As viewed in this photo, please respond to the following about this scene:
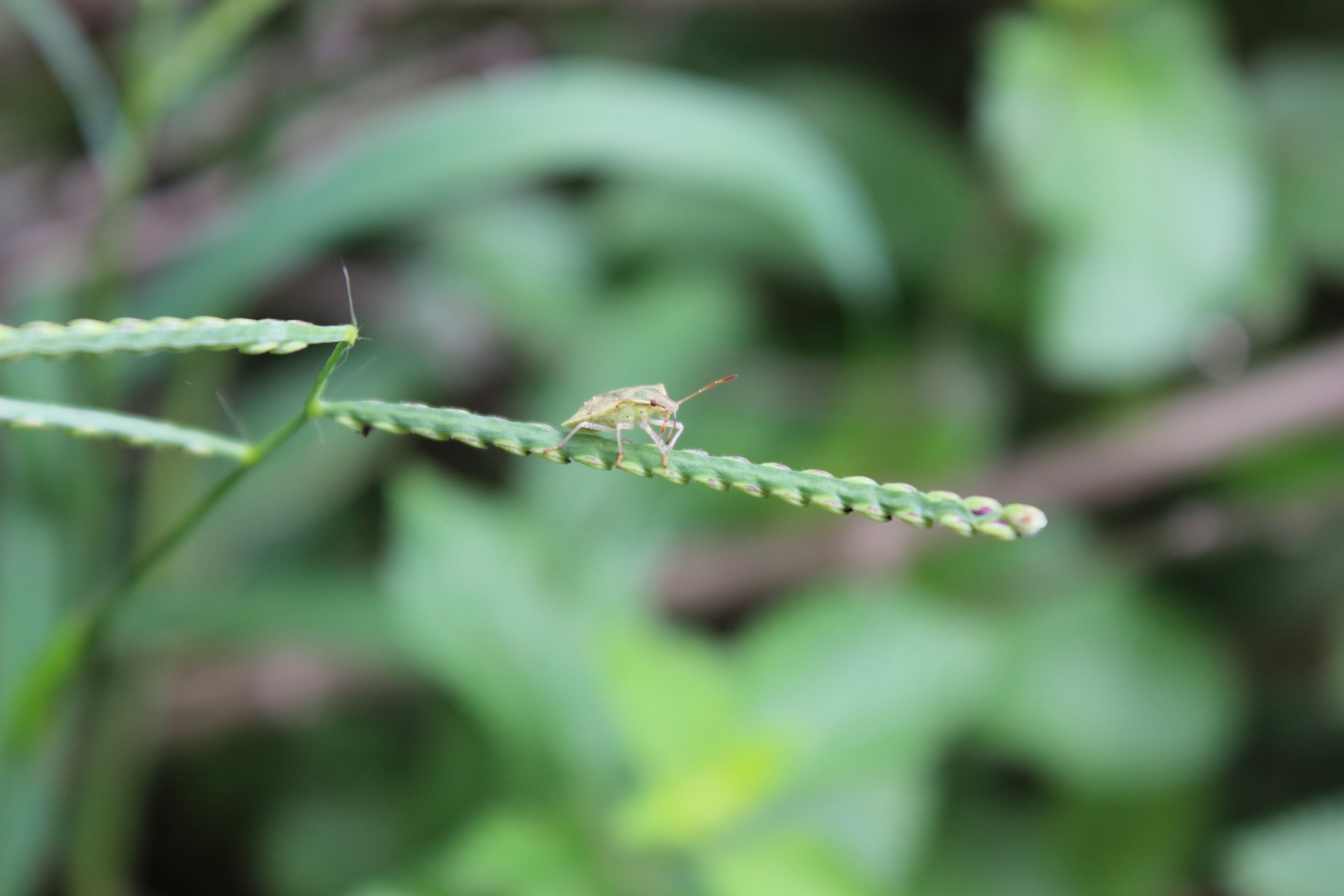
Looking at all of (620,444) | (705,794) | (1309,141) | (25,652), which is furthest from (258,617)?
(1309,141)

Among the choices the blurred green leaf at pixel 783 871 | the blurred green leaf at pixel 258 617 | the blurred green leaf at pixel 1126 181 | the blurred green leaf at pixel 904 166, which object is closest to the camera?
the blurred green leaf at pixel 783 871

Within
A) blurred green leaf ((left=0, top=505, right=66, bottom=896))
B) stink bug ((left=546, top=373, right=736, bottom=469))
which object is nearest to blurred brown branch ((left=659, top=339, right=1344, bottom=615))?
stink bug ((left=546, top=373, right=736, bottom=469))

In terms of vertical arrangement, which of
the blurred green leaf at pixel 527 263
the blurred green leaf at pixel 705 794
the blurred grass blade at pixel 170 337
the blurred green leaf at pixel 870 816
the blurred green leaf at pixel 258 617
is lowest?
the blurred grass blade at pixel 170 337

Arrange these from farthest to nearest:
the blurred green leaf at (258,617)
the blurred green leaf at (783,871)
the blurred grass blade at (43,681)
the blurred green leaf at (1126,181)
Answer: the blurred green leaf at (1126,181) → the blurred green leaf at (258,617) → the blurred green leaf at (783,871) → the blurred grass blade at (43,681)

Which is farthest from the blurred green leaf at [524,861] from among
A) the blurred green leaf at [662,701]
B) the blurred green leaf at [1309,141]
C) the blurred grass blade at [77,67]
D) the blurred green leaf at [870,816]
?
the blurred green leaf at [1309,141]

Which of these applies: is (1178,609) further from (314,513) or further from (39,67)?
(39,67)

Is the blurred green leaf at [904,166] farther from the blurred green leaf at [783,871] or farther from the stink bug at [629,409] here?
the blurred green leaf at [783,871]

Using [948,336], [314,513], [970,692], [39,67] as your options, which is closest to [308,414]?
[970,692]

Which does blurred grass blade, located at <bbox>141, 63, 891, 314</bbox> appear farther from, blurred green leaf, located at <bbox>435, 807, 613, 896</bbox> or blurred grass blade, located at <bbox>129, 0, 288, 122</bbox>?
blurred green leaf, located at <bbox>435, 807, 613, 896</bbox>
